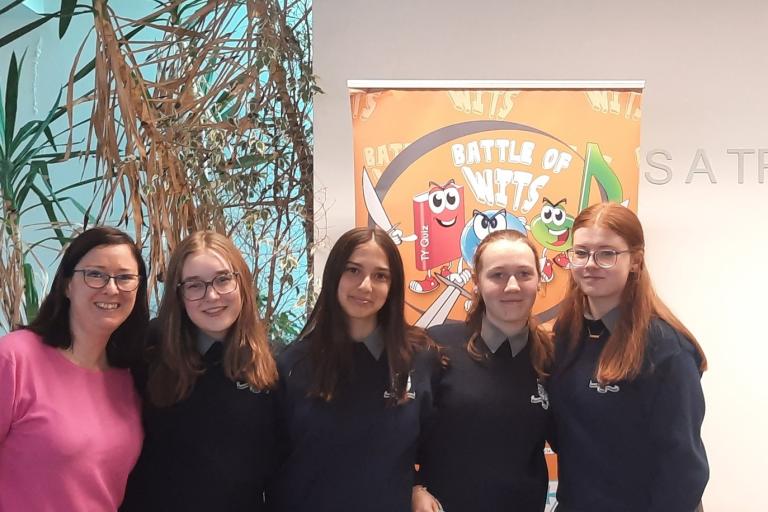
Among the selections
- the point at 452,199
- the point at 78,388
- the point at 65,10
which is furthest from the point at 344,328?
the point at 65,10

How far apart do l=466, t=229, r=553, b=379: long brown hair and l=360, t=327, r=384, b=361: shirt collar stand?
300mm

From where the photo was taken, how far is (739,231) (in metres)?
3.15

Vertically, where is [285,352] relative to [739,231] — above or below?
below

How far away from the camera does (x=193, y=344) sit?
200 centimetres

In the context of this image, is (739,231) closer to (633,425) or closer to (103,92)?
(633,425)

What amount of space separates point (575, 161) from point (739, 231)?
998 millimetres

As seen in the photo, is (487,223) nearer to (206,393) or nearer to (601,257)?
(601,257)

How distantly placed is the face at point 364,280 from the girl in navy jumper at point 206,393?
0.30 m

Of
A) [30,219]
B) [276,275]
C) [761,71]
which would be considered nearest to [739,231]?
[761,71]

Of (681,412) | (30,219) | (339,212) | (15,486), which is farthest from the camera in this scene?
(30,219)

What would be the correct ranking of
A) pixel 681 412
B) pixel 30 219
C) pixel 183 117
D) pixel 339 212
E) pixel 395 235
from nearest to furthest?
pixel 681 412 → pixel 395 235 → pixel 339 212 → pixel 183 117 → pixel 30 219

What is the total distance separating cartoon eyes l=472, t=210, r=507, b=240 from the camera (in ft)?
9.21

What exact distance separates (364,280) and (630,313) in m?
0.82

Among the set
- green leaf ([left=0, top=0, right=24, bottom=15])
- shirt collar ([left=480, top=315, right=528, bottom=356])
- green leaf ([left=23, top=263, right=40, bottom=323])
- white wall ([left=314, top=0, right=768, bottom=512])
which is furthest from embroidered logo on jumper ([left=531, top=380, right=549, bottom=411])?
green leaf ([left=0, top=0, right=24, bottom=15])
